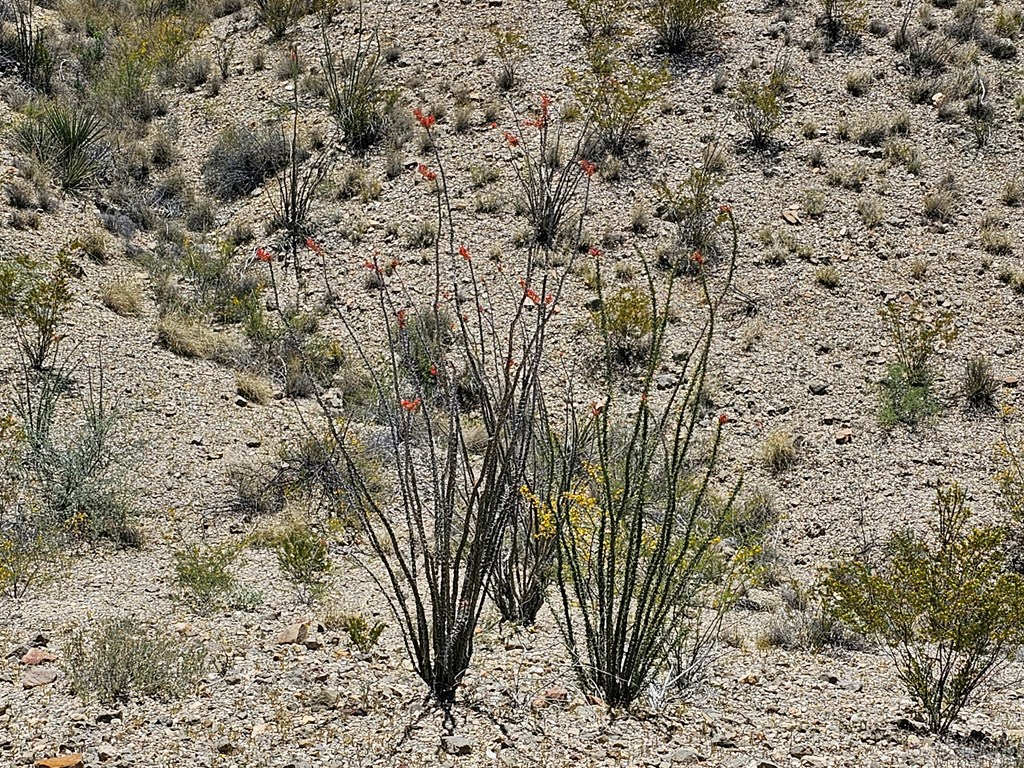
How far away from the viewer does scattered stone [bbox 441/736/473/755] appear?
4543 millimetres

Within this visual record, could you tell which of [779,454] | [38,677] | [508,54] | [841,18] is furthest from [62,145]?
[841,18]

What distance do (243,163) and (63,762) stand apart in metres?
10.4

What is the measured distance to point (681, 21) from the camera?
567 inches

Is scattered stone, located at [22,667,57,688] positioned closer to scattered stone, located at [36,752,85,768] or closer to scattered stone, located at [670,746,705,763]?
scattered stone, located at [36,752,85,768]

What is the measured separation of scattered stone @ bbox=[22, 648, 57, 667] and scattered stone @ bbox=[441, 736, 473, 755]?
79.5 inches

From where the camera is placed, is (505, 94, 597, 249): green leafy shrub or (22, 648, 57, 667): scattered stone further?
(505, 94, 597, 249): green leafy shrub

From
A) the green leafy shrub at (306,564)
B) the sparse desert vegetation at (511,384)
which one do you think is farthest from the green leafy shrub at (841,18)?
the green leafy shrub at (306,564)

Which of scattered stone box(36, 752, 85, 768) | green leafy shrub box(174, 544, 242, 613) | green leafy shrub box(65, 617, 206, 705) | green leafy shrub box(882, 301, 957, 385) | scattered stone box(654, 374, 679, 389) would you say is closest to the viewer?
scattered stone box(36, 752, 85, 768)

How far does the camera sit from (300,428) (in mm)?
9500

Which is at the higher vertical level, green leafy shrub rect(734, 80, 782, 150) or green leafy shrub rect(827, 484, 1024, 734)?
green leafy shrub rect(734, 80, 782, 150)

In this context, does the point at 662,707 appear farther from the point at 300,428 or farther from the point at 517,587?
the point at 300,428

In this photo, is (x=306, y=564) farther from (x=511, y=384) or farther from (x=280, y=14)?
(x=280, y=14)

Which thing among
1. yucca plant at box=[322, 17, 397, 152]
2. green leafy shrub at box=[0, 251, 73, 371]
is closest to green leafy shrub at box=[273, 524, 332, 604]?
green leafy shrub at box=[0, 251, 73, 371]

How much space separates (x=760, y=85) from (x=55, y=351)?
8972mm
